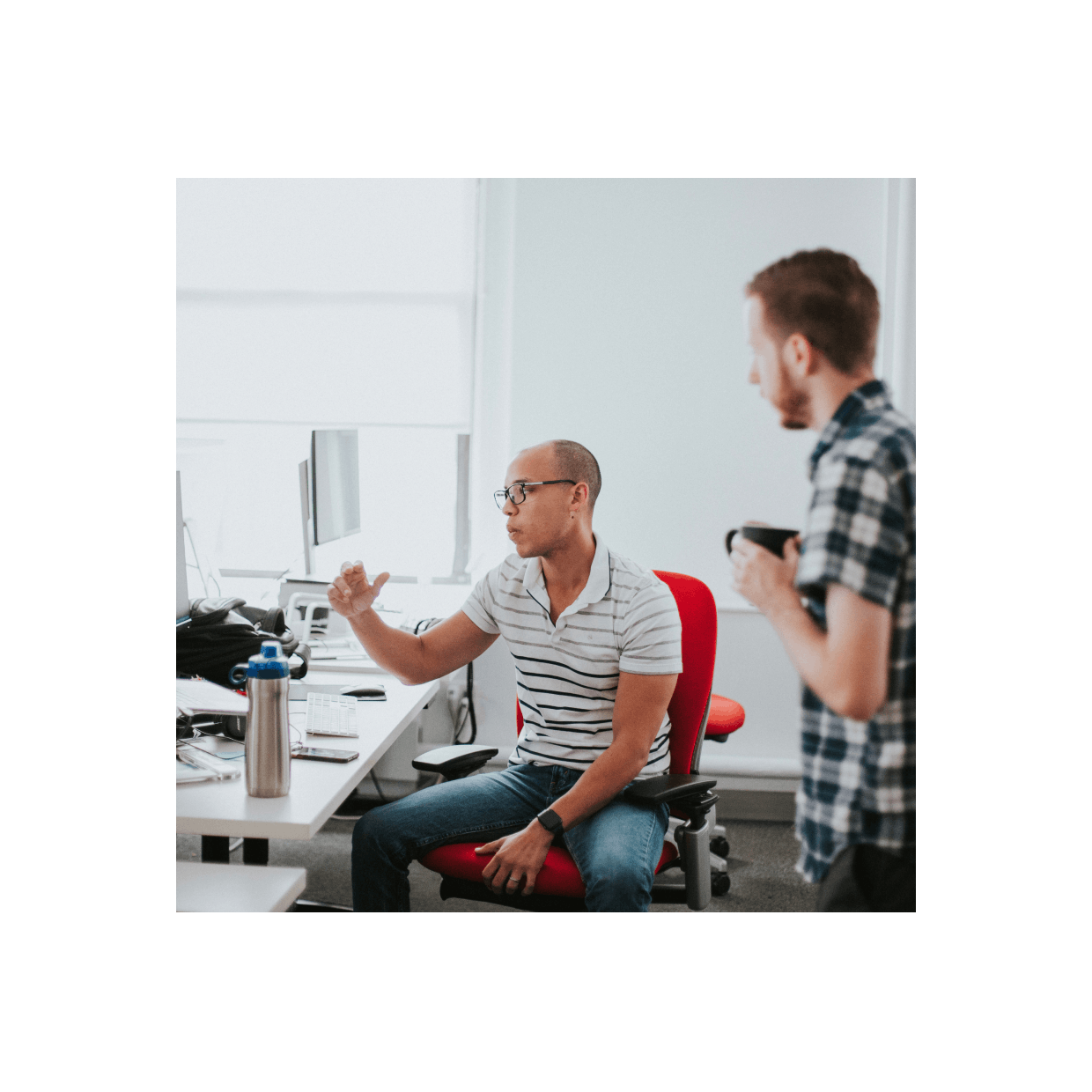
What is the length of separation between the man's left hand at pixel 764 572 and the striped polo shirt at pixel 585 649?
43 cm

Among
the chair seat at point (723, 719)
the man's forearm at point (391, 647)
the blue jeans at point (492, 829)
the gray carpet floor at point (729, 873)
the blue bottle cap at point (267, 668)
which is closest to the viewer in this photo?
the blue bottle cap at point (267, 668)

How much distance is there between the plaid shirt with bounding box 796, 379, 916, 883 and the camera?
4.68 feet

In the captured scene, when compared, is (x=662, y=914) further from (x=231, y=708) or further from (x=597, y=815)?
(x=231, y=708)

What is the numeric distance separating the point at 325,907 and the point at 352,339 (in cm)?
177

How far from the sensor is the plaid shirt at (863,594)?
56.2 inches

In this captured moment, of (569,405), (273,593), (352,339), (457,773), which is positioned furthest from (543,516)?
(352,339)

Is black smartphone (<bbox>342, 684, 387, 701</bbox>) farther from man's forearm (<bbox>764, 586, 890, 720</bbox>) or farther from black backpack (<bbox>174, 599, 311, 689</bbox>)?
man's forearm (<bbox>764, 586, 890, 720</bbox>)

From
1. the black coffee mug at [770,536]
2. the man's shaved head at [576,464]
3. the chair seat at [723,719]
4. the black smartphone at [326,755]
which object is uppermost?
the man's shaved head at [576,464]

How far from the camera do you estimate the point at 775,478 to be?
93.0 inches

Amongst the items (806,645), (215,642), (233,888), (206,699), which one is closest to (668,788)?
(806,645)

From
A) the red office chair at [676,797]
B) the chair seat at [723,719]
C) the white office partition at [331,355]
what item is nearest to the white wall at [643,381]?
the chair seat at [723,719]

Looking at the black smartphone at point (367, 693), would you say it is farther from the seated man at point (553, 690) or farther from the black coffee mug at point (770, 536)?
the black coffee mug at point (770, 536)

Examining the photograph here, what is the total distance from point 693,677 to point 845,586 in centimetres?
74

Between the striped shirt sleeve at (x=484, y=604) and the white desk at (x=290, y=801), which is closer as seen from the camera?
the white desk at (x=290, y=801)
